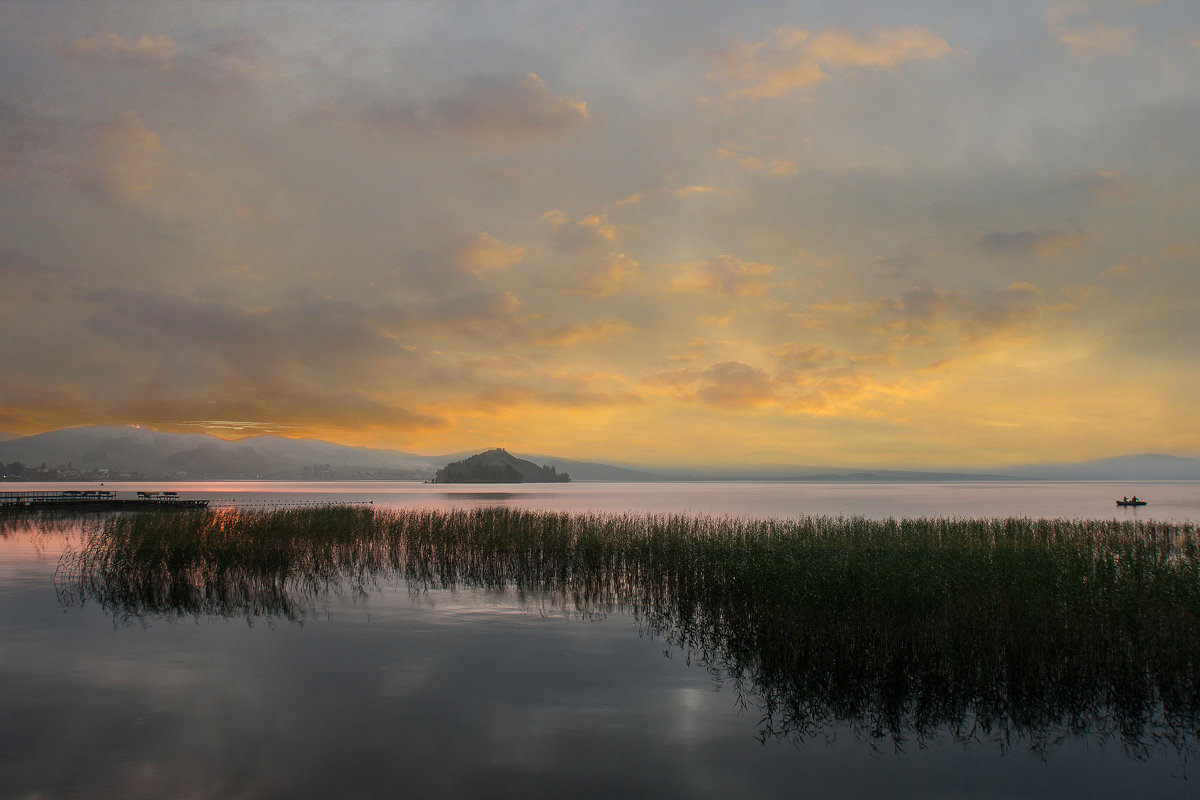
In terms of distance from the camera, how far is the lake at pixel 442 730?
8.27 meters

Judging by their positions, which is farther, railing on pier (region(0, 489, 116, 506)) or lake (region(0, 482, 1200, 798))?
railing on pier (region(0, 489, 116, 506))

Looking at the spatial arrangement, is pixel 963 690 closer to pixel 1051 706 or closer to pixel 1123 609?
pixel 1051 706

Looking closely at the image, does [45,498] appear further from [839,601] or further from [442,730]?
[839,601]

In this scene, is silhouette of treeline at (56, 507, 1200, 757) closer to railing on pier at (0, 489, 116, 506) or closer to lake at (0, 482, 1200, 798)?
lake at (0, 482, 1200, 798)

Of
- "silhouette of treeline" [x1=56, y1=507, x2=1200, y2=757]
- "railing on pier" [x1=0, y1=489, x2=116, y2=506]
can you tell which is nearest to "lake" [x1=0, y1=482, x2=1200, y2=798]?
"silhouette of treeline" [x1=56, y1=507, x2=1200, y2=757]

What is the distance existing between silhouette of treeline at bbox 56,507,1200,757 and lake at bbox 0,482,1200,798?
663 millimetres

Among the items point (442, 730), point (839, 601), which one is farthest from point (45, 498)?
point (839, 601)

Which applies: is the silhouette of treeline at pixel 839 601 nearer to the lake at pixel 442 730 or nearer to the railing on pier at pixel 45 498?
the lake at pixel 442 730

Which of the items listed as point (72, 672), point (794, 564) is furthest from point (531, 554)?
point (72, 672)

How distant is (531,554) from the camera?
24.2m

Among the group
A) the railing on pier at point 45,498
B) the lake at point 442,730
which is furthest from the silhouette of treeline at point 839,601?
the railing on pier at point 45,498

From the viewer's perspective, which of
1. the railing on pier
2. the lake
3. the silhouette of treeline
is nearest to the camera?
the lake

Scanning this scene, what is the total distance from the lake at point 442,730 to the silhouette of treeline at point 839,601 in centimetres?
66

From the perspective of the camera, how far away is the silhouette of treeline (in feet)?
33.1
